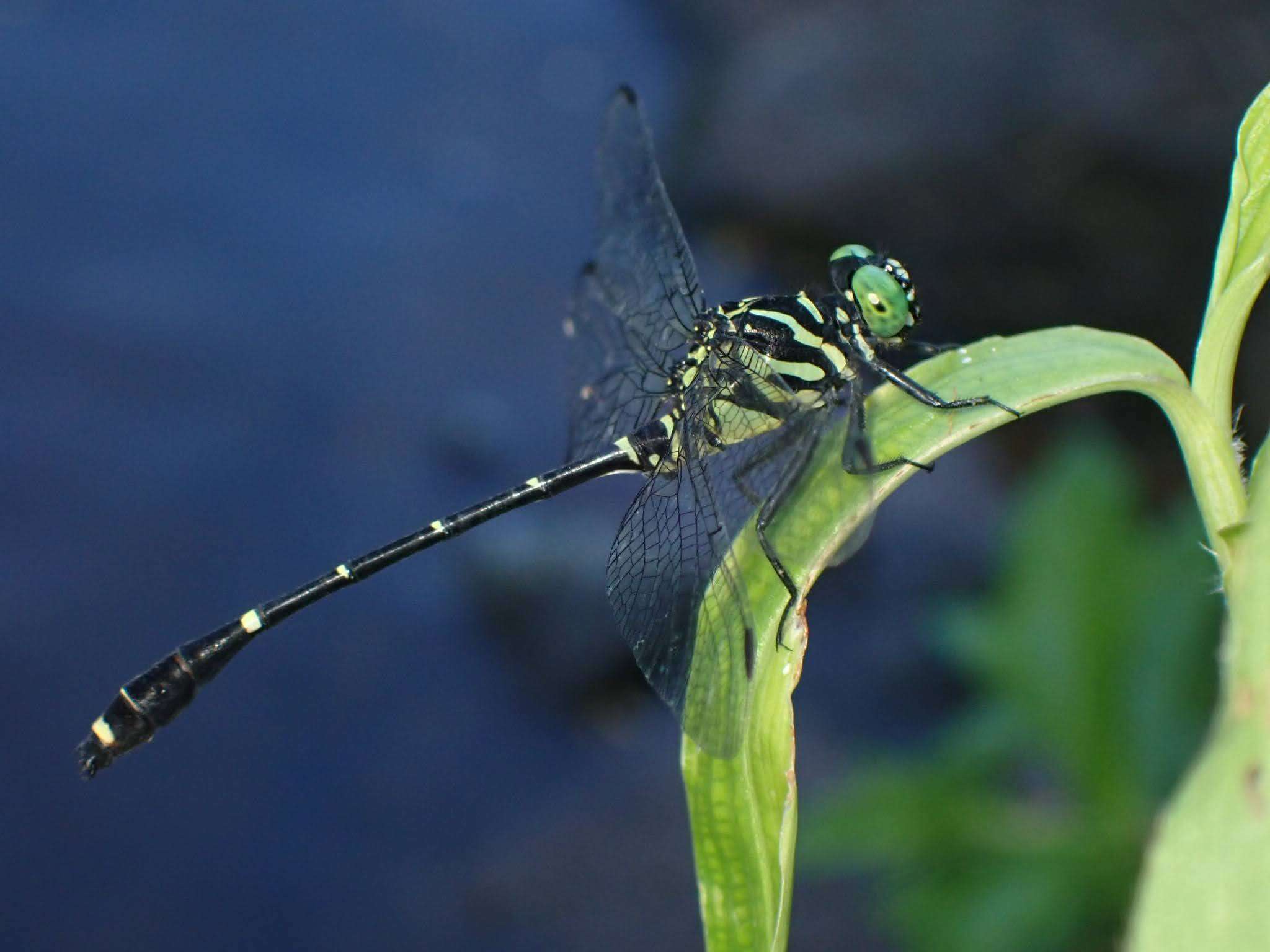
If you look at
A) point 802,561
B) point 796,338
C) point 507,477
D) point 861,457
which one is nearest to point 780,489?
point 861,457

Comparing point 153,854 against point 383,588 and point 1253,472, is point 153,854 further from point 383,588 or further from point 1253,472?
point 1253,472

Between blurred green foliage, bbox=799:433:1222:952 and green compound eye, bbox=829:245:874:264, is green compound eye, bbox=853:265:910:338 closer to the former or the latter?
green compound eye, bbox=829:245:874:264

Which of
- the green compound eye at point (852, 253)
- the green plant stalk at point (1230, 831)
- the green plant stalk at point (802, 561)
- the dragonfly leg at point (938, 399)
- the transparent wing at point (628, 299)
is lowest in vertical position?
the green plant stalk at point (1230, 831)

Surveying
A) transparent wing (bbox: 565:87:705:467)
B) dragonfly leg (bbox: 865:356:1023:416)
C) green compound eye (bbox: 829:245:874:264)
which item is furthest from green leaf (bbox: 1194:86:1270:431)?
transparent wing (bbox: 565:87:705:467)

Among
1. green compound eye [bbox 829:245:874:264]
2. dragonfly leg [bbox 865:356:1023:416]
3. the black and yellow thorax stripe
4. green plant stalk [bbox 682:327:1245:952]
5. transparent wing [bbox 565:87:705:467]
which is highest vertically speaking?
transparent wing [bbox 565:87:705:467]

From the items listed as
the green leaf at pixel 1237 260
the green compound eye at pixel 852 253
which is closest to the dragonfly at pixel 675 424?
the green compound eye at pixel 852 253

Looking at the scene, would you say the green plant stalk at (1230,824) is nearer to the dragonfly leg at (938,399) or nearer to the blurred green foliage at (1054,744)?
the dragonfly leg at (938,399)

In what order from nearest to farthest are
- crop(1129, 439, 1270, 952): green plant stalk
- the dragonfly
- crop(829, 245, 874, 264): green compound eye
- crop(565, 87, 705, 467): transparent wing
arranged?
1. crop(1129, 439, 1270, 952): green plant stalk
2. the dragonfly
3. crop(829, 245, 874, 264): green compound eye
4. crop(565, 87, 705, 467): transparent wing

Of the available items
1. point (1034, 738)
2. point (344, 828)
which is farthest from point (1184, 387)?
point (344, 828)
